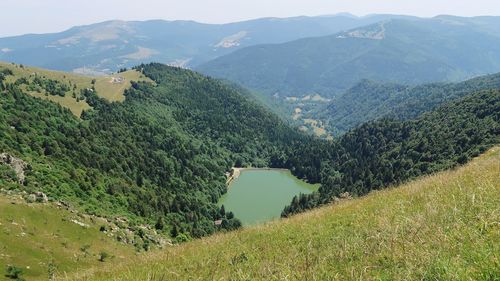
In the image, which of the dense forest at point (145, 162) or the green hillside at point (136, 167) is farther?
the dense forest at point (145, 162)

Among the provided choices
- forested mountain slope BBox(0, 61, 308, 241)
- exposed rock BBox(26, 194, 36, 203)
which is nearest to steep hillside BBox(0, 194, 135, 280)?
exposed rock BBox(26, 194, 36, 203)

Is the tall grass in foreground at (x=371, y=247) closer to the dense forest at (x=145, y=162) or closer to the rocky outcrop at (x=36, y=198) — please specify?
the rocky outcrop at (x=36, y=198)

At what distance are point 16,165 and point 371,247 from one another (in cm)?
8502

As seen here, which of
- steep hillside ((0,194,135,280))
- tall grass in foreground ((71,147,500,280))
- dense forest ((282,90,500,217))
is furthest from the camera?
dense forest ((282,90,500,217))

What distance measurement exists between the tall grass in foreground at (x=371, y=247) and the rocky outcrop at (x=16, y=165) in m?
72.4

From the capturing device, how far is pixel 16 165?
265 feet

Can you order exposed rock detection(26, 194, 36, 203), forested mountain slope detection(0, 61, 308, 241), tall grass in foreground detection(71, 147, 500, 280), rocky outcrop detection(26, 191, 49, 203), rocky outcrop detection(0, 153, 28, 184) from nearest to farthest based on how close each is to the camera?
tall grass in foreground detection(71, 147, 500, 280), exposed rock detection(26, 194, 36, 203), rocky outcrop detection(26, 191, 49, 203), rocky outcrop detection(0, 153, 28, 184), forested mountain slope detection(0, 61, 308, 241)

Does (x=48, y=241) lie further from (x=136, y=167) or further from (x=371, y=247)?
(x=136, y=167)

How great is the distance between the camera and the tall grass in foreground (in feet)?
24.1

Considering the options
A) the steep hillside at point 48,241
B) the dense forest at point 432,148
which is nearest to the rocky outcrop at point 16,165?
the steep hillside at point 48,241

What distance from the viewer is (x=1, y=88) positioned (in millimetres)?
158000

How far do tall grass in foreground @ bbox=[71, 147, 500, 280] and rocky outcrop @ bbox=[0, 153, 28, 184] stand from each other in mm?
72385

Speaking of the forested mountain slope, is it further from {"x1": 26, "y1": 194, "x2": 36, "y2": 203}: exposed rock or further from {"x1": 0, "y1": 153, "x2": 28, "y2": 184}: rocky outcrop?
{"x1": 26, "y1": 194, "x2": 36, "y2": 203}: exposed rock

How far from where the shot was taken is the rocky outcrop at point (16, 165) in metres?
77.8
